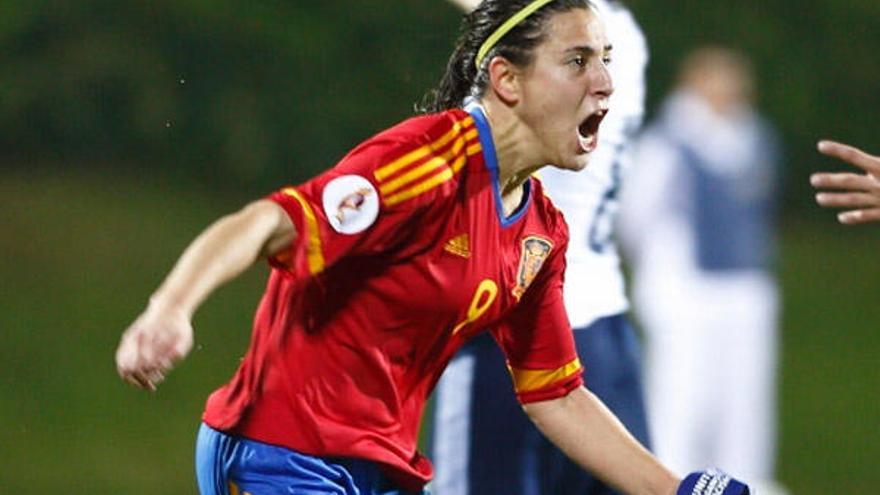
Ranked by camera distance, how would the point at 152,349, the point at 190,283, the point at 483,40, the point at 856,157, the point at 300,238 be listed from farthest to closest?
the point at 856,157, the point at 483,40, the point at 300,238, the point at 190,283, the point at 152,349

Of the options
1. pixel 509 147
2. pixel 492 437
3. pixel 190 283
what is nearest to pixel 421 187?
pixel 509 147

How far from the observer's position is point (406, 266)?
4.05 meters

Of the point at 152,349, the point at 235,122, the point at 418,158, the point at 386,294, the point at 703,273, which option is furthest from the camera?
the point at 235,122

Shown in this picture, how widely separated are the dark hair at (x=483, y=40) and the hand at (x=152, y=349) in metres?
0.98

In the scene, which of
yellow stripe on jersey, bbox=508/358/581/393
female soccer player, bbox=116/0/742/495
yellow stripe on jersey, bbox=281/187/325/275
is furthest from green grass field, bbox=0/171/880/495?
yellow stripe on jersey, bbox=281/187/325/275

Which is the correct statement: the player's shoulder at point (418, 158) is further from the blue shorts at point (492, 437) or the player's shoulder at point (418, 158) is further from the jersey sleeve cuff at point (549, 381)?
the blue shorts at point (492, 437)

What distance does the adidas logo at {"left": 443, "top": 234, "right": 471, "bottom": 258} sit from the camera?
4082 millimetres

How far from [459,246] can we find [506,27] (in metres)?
0.43

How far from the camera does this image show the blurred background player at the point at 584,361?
5074mm

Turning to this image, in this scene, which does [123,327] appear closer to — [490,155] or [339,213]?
[490,155]

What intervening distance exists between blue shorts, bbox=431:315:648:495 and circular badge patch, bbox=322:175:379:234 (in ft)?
3.93

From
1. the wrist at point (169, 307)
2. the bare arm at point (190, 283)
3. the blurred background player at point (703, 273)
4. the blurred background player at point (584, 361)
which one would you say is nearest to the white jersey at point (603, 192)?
the blurred background player at point (584, 361)

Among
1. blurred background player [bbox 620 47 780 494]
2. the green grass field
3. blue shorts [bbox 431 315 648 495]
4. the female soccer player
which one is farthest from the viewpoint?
the green grass field

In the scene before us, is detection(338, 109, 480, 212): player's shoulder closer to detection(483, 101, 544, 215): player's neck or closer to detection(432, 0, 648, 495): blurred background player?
detection(483, 101, 544, 215): player's neck
